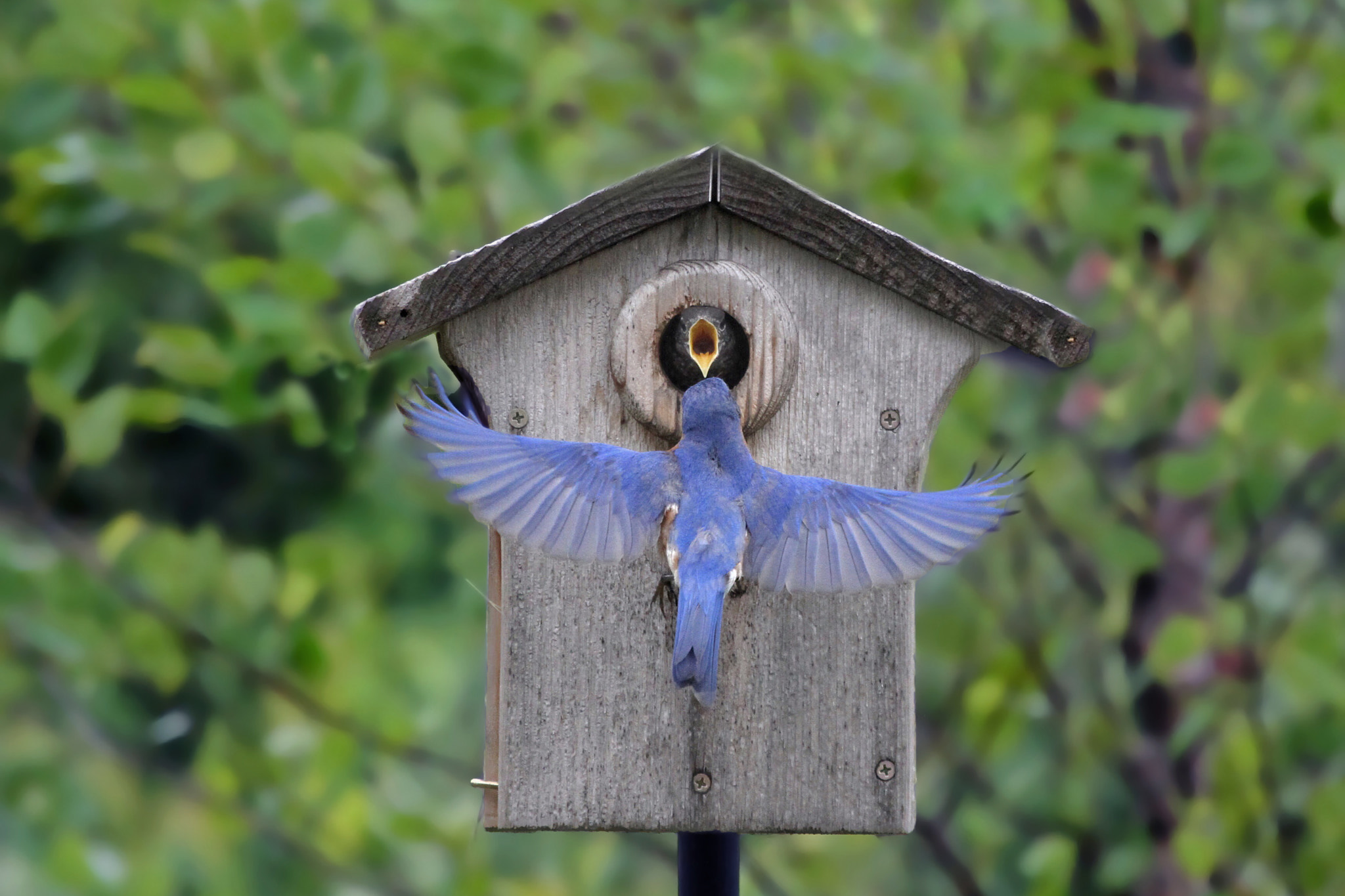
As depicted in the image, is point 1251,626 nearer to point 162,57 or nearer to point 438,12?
point 438,12

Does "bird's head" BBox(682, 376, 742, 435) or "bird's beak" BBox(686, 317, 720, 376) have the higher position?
"bird's beak" BBox(686, 317, 720, 376)

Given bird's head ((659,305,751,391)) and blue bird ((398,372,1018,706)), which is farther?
bird's head ((659,305,751,391))

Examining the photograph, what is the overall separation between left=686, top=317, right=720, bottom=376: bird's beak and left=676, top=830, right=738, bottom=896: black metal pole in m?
0.64

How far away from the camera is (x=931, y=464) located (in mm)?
3508

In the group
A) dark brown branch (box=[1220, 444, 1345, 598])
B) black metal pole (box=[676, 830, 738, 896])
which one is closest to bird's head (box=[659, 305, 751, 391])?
black metal pole (box=[676, 830, 738, 896])

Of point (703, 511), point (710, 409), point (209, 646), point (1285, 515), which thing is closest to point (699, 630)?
point (703, 511)

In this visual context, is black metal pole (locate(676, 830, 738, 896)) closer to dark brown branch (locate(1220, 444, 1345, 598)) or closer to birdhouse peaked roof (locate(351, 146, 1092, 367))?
birdhouse peaked roof (locate(351, 146, 1092, 367))

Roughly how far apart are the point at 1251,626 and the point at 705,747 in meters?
1.82

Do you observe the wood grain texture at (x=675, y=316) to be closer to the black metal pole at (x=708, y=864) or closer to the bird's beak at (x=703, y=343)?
the bird's beak at (x=703, y=343)

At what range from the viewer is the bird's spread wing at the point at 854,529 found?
224cm

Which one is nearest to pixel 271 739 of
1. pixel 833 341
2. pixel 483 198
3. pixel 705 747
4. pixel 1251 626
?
pixel 483 198

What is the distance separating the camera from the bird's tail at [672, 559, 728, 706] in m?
2.17

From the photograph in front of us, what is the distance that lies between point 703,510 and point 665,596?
19 cm

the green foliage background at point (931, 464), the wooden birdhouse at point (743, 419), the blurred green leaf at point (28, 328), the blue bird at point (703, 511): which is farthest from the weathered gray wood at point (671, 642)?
the blurred green leaf at point (28, 328)
